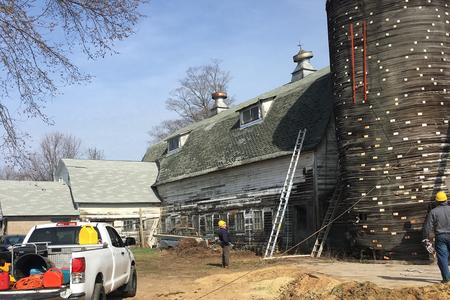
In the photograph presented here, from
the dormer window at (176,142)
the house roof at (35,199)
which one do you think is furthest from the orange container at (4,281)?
the dormer window at (176,142)

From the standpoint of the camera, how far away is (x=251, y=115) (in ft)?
90.2

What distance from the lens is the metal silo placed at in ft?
49.4

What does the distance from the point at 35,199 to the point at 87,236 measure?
25956 mm

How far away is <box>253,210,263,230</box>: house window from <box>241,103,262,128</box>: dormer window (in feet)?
16.7

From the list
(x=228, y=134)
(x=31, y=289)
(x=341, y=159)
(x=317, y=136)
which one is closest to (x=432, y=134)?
(x=341, y=159)

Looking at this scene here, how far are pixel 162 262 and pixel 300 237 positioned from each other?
573cm

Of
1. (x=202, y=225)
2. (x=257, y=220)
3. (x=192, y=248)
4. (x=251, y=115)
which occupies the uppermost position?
(x=251, y=115)

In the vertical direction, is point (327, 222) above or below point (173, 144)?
below

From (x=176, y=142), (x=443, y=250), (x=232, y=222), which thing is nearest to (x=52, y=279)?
(x=443, y=250)

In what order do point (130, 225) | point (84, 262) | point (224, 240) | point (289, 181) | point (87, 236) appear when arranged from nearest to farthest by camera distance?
point (84, 262)
point (87, 236)
point (224, 240)
point (289, 181)
point (130, 225)

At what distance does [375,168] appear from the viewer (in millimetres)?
15758

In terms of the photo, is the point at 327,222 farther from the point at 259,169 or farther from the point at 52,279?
the point at 52,279

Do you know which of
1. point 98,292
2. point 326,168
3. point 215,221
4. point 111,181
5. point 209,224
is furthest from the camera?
point 111,181

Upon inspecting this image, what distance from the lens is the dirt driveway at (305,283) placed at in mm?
9445
